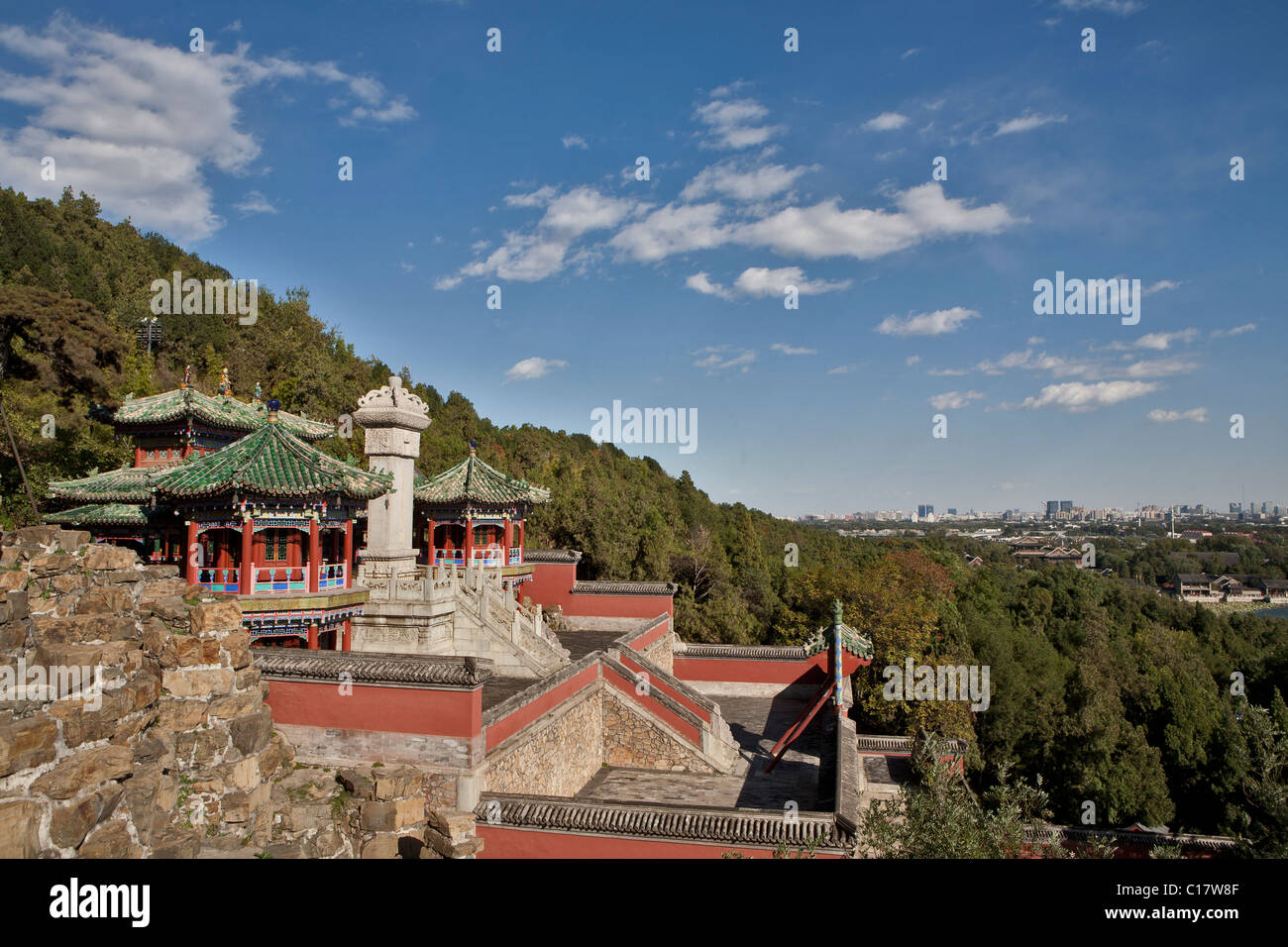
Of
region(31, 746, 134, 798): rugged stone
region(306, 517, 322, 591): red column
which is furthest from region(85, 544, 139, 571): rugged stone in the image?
region(306, 517, 322, 591): red column

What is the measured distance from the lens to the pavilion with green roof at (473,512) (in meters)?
22.5

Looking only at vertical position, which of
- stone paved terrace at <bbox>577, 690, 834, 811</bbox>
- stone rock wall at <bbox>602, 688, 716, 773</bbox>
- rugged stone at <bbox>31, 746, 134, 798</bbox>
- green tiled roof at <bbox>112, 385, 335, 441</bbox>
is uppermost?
green tiled roof at <bbox>112, 385, 335, 441</bbox>

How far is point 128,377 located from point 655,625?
26881mm

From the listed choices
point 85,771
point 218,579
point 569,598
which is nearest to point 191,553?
point 218,579

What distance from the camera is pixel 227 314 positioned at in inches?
1831

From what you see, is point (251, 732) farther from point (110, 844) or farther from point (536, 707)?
point (536, 707)

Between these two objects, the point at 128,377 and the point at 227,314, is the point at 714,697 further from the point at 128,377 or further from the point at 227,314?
the point at 227,314

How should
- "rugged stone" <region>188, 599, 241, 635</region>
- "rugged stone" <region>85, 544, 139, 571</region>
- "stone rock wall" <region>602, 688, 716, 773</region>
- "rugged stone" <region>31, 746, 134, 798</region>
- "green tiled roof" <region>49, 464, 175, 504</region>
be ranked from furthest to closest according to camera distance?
"stone rock wall" <region>602, 688, 716, 773</region>, "green tiled roof" <region>49, 464, 175, 504</region>, "rugged stone" <region>188, 599, 241, 635</region>, "rugged stone" <region>85, 544, 139, 571</region>, "rugged stone" <region>31, 746, 134, 798</region>

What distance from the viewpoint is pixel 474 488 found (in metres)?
22.5

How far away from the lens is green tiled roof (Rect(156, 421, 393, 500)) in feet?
A: 44.5

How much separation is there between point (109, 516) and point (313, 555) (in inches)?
207

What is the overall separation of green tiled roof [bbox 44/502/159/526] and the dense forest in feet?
19.4

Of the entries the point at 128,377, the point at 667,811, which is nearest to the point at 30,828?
the point at 667,811

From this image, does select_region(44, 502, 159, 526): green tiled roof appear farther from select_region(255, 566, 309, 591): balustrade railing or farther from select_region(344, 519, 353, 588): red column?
select_region(344, 519, 353, 588): red column
